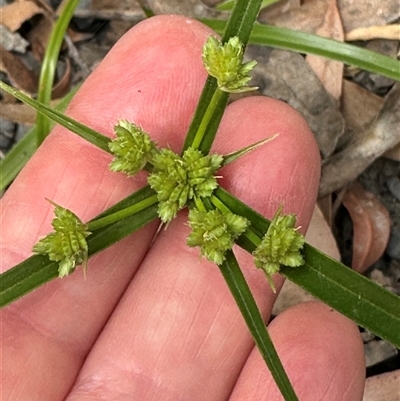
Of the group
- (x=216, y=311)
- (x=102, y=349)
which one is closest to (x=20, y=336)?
(x=102, y=349)

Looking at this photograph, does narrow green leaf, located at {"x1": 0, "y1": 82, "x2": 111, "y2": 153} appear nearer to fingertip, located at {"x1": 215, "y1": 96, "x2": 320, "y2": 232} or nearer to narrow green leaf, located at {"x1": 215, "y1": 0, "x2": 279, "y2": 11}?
fingertip, located at {"x1": 215, "y1": 96, "x2": 320, "y2": 232}

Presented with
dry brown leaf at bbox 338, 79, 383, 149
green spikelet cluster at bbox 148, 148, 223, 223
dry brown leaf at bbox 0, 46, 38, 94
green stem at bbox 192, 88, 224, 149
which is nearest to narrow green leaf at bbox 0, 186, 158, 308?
green spikelet cluster at bbox 148, 148, 223, 223

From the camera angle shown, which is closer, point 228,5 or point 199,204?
point 199,204

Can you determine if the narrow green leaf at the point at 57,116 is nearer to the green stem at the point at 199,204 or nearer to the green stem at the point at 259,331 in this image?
the green stem at the point at 199,204

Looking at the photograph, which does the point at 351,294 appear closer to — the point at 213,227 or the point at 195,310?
the point at 213,227

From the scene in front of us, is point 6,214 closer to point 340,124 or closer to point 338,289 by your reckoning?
point 338,289

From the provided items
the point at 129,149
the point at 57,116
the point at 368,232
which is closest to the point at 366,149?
the point at 368,232

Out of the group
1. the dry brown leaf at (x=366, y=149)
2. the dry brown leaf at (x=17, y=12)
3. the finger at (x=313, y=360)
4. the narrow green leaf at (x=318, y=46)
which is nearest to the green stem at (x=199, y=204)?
the finger at (x=313, y=360)
